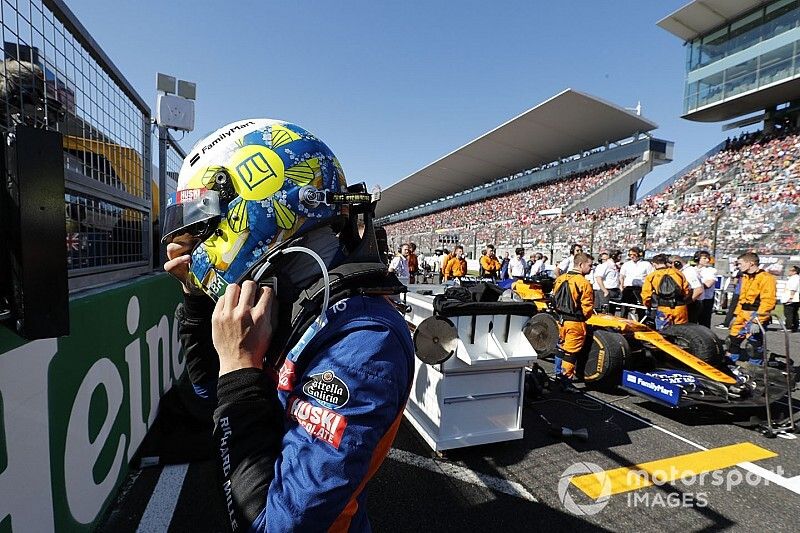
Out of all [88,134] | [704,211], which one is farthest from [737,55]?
[88,134]

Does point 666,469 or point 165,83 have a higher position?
point 165,83

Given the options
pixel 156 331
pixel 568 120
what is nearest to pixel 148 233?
pixel 156 331

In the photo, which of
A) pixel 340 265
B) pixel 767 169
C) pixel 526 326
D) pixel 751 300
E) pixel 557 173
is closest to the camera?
pixel 340 265

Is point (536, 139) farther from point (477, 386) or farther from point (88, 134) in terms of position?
point (88, 134)

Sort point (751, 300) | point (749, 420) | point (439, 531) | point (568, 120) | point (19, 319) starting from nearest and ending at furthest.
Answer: point (19, 319)
point (439, 531)
point (749, 420)
point (751, 300)
point (568, 120)

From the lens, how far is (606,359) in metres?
4.70

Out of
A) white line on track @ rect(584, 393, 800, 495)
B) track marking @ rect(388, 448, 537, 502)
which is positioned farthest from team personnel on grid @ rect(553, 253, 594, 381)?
track marking @ rect(388, 448, 537, 502)

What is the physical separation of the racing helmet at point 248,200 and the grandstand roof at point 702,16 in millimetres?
33048

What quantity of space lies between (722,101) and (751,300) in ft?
83.6

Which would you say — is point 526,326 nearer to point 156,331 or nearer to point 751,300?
point 156,331

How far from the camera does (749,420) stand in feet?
13.5

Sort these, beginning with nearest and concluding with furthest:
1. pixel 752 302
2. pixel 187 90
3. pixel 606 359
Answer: pixel 187 90, pixel 606 359, pixel 752 302

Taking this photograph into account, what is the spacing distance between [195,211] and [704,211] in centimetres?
1666

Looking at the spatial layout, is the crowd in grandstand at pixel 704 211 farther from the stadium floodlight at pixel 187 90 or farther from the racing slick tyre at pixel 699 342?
the stadium floodlight at pixel 187 90
